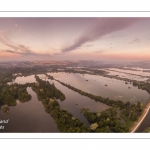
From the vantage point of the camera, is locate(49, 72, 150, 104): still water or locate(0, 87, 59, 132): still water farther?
locate(49, 72, 150, 104): still water

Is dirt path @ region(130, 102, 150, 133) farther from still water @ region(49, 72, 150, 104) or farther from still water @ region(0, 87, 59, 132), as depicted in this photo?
still water @ region(0, 87, 59, 132)

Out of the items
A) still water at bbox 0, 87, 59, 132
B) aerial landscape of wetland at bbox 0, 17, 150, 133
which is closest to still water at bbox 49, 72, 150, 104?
aerial landscape of wetland at bbox 0, 17, 150, 133

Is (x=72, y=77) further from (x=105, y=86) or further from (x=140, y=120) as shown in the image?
(x=140, y=120)

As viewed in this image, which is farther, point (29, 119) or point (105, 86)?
point (105, 86)

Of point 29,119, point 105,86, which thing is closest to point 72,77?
point 105,86

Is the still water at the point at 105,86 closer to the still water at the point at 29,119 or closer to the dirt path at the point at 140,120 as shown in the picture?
the dirt path at the point at 140,120

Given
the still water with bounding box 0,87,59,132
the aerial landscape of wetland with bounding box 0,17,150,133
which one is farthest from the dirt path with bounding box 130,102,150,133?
the still water with bounding box 0,87,59,132

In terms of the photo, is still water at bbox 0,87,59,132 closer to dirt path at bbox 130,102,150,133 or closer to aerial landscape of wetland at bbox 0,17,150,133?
aerial landscape of wetland at bbox 0,17,150,133

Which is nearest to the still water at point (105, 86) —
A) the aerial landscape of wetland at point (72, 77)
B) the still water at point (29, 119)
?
the aerial landscape of wetland at point (72, 77)

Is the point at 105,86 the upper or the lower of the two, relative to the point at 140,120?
upper

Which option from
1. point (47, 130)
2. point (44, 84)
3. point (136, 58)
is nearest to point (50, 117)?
point (47, 130)

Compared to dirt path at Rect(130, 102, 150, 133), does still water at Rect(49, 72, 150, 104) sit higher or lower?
higher
